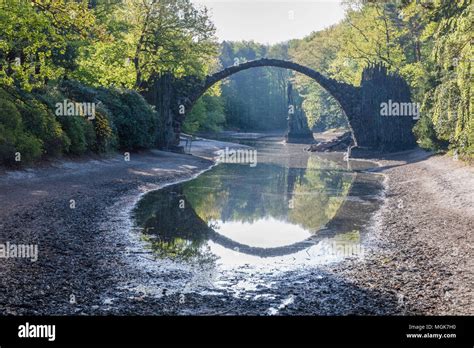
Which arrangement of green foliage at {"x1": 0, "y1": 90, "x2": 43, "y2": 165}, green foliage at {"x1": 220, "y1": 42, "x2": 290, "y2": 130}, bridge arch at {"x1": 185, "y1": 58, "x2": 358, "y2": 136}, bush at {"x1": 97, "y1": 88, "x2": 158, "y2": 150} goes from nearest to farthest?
green foliage at {"x1": 0, "y1": 90, "x2": 43, "y2": 165} → bush at {"x1": 97, "y1": 88, "x2": 158, "y2": 150} → bridge arch at {"x1": 185, "y1": 58, "x2": 358, "y2": 136} → green foliage at {"x1": 220, "y1": 42, "x2": 290, "y2": 130}

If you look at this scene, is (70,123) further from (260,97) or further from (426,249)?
(260,97)

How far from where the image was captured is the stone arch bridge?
42406 millimetres

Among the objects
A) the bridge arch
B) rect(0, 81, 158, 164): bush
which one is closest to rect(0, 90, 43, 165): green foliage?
rect(0, 81, 158, 164): bush

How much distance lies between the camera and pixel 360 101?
4962cm

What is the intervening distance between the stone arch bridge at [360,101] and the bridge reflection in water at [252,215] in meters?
12.2

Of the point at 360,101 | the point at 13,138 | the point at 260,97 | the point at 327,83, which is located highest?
the point at 260,97

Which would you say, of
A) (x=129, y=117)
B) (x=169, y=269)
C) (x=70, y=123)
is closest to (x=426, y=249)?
(x=169, y=269)

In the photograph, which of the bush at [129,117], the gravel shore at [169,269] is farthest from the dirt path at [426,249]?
the bush at [129,117]

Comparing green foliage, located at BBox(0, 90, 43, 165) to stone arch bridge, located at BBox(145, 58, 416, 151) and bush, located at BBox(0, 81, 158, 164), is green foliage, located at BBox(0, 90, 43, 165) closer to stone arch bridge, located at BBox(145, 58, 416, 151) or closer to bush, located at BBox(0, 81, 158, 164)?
bush, located at BBox(0, 81, 158, 164)

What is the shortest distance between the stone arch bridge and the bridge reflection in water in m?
12.2

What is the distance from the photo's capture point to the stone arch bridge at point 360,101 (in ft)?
139

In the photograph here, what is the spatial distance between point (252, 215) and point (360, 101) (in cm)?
3312

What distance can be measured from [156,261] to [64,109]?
52.3 ft

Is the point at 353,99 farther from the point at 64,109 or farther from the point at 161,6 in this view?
the point at 64,109
